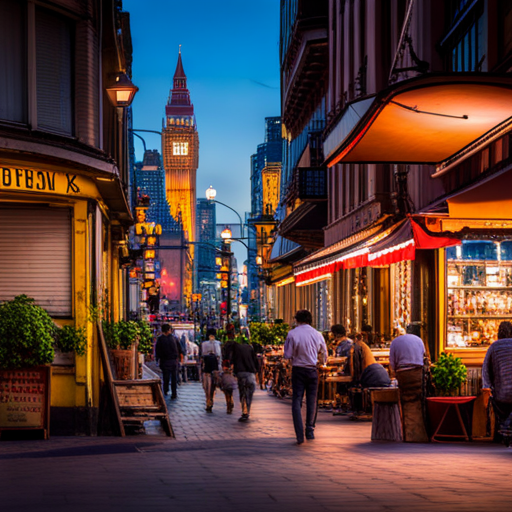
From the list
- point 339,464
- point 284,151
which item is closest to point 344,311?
point 339,464

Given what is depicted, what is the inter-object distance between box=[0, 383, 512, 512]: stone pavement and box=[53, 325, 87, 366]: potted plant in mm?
1345

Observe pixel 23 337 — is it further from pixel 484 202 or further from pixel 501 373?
pixel 484 202

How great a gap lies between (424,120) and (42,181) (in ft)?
18.5

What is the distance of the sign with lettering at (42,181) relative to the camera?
47.2ft

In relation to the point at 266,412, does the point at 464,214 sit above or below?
above

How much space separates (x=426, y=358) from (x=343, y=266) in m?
7.15

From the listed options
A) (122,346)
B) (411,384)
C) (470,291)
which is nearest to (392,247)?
(470,291)

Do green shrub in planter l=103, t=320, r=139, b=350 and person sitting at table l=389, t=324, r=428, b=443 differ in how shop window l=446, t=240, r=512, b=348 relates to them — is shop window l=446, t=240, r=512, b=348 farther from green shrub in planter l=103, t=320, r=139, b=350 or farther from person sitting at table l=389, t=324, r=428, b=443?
green shrub in planter l=103, t=320, r=139, b=350

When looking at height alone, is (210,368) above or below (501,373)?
below

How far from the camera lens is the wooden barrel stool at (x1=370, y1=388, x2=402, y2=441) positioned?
45.0 feet

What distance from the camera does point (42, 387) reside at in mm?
14391

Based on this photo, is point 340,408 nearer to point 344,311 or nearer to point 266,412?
point 266,412

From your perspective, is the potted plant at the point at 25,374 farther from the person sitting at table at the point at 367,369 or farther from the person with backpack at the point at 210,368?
the person with backpack at the point at 210,368

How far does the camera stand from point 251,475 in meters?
9.37
